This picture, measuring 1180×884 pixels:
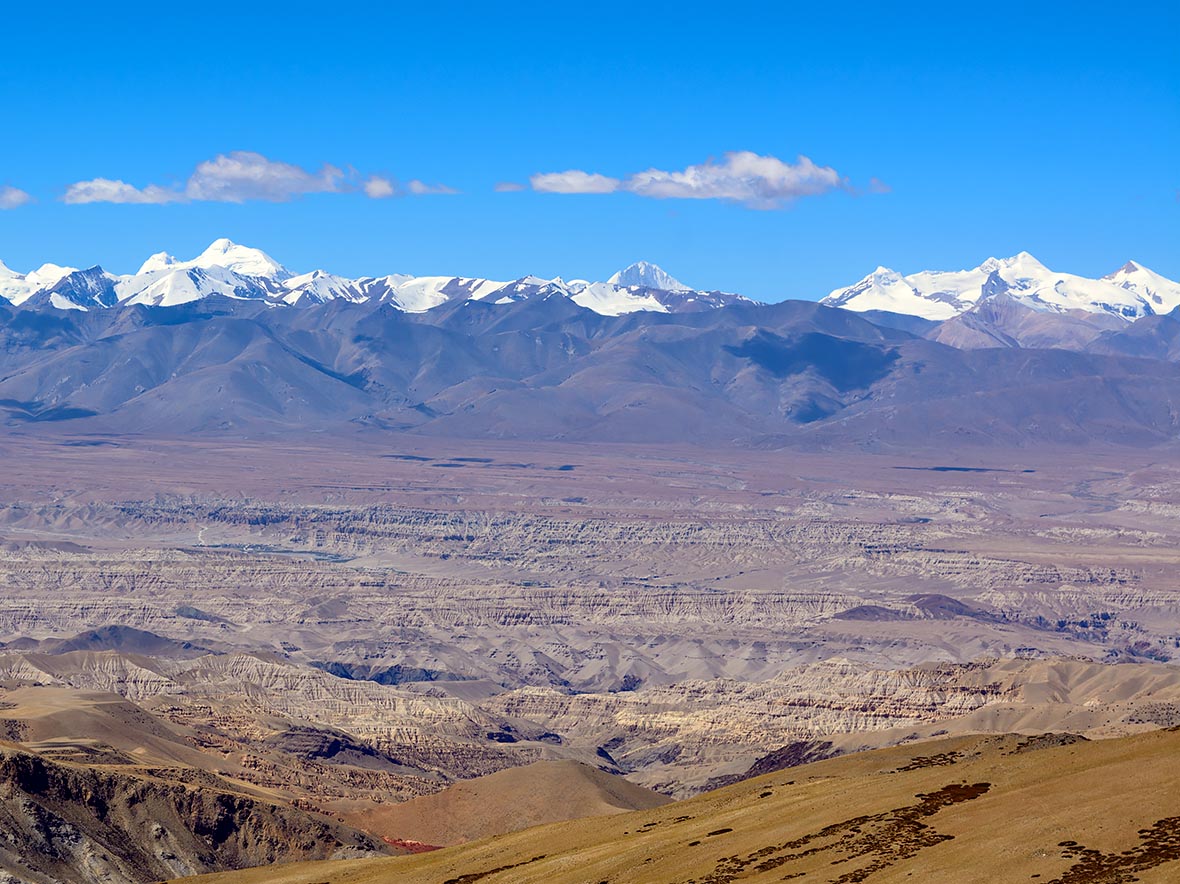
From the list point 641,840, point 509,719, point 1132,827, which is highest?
point 1132,827

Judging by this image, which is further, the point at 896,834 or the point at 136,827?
the point at 136,827

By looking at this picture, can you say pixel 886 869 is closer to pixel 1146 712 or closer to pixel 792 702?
pixel 1146 712

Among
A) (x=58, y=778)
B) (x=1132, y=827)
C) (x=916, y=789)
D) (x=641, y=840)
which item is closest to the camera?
(x=1132, y=827)

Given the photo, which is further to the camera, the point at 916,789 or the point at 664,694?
the point at 664,694

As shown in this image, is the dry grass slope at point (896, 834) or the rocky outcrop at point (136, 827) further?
the rocky outcrop at point (136, 827)

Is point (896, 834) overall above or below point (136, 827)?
above

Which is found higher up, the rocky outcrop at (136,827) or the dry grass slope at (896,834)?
the dry grass slope at (896,834)

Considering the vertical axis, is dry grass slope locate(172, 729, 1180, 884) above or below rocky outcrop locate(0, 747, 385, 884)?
above

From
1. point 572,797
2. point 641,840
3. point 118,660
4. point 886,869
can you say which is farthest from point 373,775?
point 886,869

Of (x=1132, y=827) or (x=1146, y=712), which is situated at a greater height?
(x=1132, y=827)

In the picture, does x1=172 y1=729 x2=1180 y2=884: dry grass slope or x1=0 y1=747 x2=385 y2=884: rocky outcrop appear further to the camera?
x1=0 y1=747 x2=385 y2=884: rocky outcrop

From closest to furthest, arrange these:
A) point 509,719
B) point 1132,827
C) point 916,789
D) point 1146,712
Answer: point 1132,827 < point 916,789 < point 1146,712 < point 509,719
